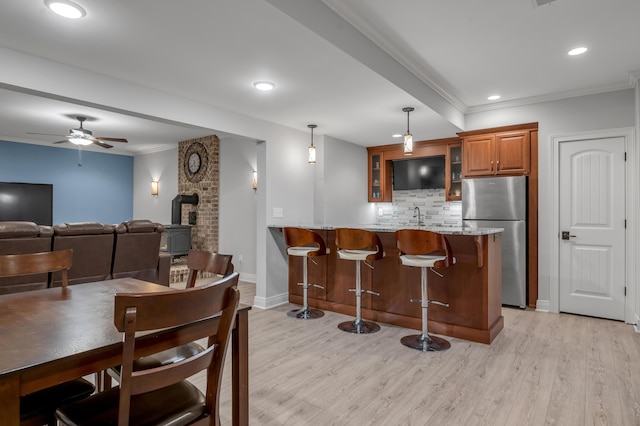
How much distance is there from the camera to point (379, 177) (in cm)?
644

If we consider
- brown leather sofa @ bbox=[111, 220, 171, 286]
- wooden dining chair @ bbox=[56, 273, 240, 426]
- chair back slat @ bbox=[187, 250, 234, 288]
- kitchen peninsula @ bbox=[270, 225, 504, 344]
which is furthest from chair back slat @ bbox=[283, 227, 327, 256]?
wooden dining chair @ bbox=[56, 273, 240, 426]

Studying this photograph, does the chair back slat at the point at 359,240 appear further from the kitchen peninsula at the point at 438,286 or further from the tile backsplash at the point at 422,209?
the tile backsplash at the point at 422,209

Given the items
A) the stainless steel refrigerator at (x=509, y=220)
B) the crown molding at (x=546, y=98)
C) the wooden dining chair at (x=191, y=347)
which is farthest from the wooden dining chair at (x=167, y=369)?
the crown molding at (x=546, y=98)

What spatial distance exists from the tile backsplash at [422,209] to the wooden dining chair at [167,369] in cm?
517

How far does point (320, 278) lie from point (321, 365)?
1636mm

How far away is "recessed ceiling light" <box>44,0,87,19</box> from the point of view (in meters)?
2.04

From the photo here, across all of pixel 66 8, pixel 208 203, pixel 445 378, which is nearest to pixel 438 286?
pixel 445 378

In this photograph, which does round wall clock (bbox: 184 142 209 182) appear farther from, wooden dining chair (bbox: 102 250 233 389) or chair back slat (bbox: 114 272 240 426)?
chair back slat (bbox: 114 272 240 426)

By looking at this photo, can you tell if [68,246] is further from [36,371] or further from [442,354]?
[442,354]

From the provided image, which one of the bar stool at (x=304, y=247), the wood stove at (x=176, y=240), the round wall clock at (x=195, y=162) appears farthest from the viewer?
the round wall clock at (x=195, y=162)

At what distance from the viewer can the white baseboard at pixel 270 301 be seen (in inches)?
177

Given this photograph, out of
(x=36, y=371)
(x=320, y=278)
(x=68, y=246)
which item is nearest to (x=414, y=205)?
(x=320, y=278)

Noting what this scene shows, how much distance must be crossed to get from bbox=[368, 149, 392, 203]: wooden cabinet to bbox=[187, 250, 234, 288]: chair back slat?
463cm

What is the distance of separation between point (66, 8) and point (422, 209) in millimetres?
5322
